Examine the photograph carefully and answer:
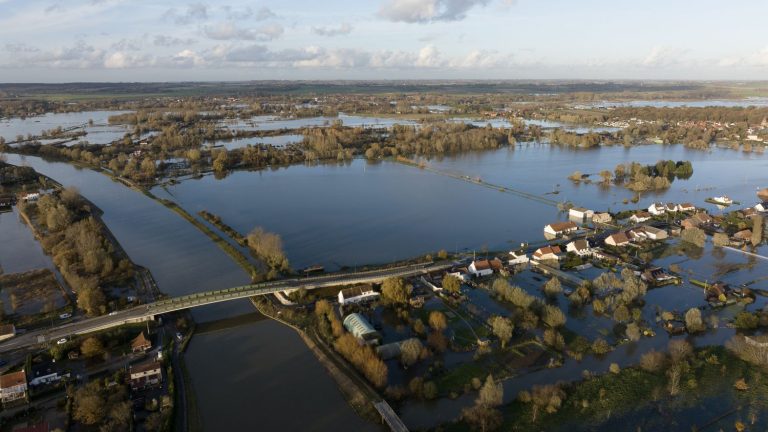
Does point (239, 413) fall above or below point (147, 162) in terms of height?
below

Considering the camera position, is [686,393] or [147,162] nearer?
[686,393]

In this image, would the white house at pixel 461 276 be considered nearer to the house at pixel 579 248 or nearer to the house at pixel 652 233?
the house at pixel 579 248

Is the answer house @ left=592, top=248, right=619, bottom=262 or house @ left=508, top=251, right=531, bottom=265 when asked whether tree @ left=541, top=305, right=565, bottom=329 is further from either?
house @ left=592, top=248, right=619, bottom=262

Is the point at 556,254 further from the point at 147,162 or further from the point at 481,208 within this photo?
the point at 147,162

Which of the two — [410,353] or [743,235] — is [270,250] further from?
[743,235]

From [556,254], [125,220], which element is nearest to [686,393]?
[556,254]

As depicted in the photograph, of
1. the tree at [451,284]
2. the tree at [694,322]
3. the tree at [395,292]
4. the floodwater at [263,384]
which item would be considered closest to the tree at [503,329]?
the tree at [451,284]
